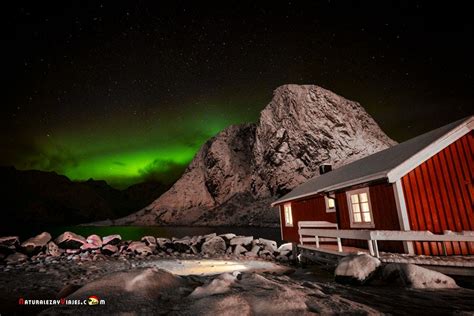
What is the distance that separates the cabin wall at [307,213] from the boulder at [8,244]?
19.6 meters

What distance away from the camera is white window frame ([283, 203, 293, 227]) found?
19672mm

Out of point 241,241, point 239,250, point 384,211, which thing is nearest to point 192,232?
point 241,241

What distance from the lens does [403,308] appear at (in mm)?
5016

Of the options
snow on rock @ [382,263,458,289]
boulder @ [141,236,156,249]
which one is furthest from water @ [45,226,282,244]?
snow on rock @ [382,263,458,289]

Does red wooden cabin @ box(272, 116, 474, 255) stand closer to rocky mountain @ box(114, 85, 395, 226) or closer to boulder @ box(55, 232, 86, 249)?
boulder @ box(55, 232, 86, 249)

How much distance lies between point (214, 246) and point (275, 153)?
310 feet

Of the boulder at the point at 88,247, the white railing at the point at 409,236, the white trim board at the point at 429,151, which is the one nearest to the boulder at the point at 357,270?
the white railing at the point at 409,236

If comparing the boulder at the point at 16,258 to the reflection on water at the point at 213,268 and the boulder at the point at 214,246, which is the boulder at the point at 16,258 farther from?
the boulder at the point at 214,246

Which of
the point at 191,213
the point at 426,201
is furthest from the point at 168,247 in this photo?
the point at 191,213

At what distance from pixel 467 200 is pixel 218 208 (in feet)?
405

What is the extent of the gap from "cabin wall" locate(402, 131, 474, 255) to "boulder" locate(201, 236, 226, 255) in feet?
47.9

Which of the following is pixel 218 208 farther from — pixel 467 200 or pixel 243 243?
pixel 467 200

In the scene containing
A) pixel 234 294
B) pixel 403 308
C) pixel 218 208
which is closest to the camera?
pixel 234 294

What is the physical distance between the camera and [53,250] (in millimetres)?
18875
